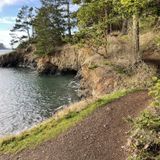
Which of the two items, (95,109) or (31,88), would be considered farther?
(31,88)

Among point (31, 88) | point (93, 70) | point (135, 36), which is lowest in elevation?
point (31, 88)

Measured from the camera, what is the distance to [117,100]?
15945 mm

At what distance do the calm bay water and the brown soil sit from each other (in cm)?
885

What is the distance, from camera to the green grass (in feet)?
45.2

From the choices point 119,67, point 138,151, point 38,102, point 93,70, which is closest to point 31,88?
point 38,102

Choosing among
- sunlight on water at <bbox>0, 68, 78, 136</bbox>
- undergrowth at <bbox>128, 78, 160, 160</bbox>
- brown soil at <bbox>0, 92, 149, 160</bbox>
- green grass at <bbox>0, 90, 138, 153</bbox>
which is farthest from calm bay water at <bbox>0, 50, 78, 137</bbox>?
undergrowth at <bbox>128, 78, 160, 160</bbox>

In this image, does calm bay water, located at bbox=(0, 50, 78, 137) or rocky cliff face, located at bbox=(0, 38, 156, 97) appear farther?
calm bay water, located at bbox=(0, 50, 78, 137)

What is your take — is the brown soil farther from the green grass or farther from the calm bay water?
the calm bay water

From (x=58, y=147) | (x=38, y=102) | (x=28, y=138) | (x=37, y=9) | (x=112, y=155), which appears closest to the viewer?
(x=112, y=155)

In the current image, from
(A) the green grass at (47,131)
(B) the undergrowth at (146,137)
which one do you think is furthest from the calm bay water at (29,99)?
(B) the undergrowth at (146,137)

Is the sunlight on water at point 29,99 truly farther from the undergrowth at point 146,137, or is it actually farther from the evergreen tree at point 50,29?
the undergrowth at point 146,137

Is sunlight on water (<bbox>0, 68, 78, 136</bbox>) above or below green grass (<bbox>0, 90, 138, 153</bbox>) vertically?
below

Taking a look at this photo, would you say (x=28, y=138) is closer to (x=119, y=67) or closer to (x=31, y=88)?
(x=119, y=67)

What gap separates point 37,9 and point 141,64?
4372cm
